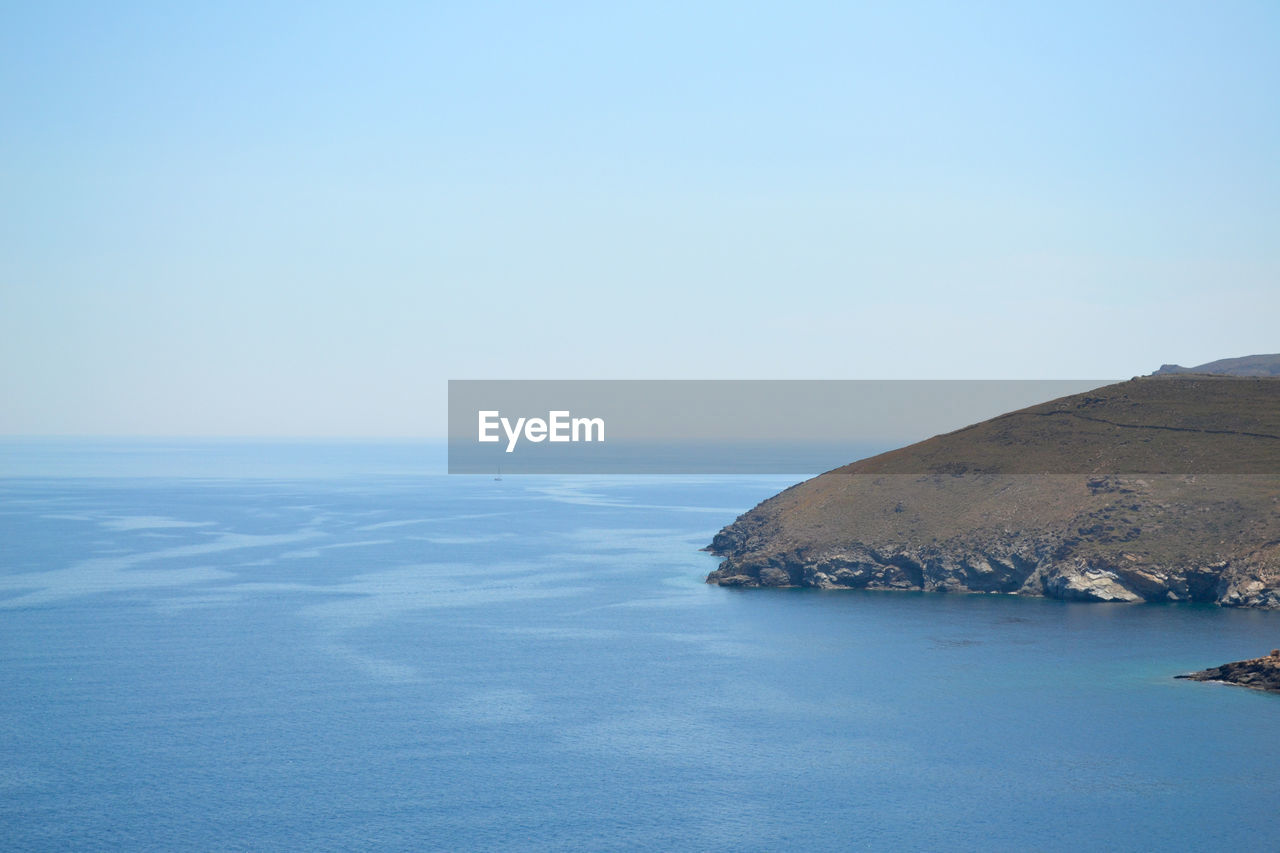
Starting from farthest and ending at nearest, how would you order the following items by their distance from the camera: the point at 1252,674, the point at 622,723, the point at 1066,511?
1. the point at 1066,511
2. the point at 1252,674
3. the point at 622,723

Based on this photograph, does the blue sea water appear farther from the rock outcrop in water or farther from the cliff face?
the cliff face

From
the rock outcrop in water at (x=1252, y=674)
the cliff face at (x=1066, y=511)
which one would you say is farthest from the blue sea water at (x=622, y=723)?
the cliff face at (x=1066, y=511)

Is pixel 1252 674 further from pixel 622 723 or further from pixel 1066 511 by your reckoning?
pixel 622 723

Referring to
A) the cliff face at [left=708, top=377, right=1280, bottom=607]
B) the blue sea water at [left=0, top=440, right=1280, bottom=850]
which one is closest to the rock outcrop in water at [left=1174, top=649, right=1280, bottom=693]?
the blue sea water at [left=0, top=440, right=1280, bottom=850]

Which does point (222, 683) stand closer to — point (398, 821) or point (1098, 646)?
point (398, 821)

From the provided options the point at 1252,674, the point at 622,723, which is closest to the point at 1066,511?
the point at 1252,674

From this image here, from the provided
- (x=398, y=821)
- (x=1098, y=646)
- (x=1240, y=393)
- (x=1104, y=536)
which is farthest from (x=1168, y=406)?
(x=398, y=821)

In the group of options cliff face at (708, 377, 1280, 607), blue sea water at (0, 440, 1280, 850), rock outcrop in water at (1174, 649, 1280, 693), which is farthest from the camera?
cliff face at (708, 377, 1280, 607)
